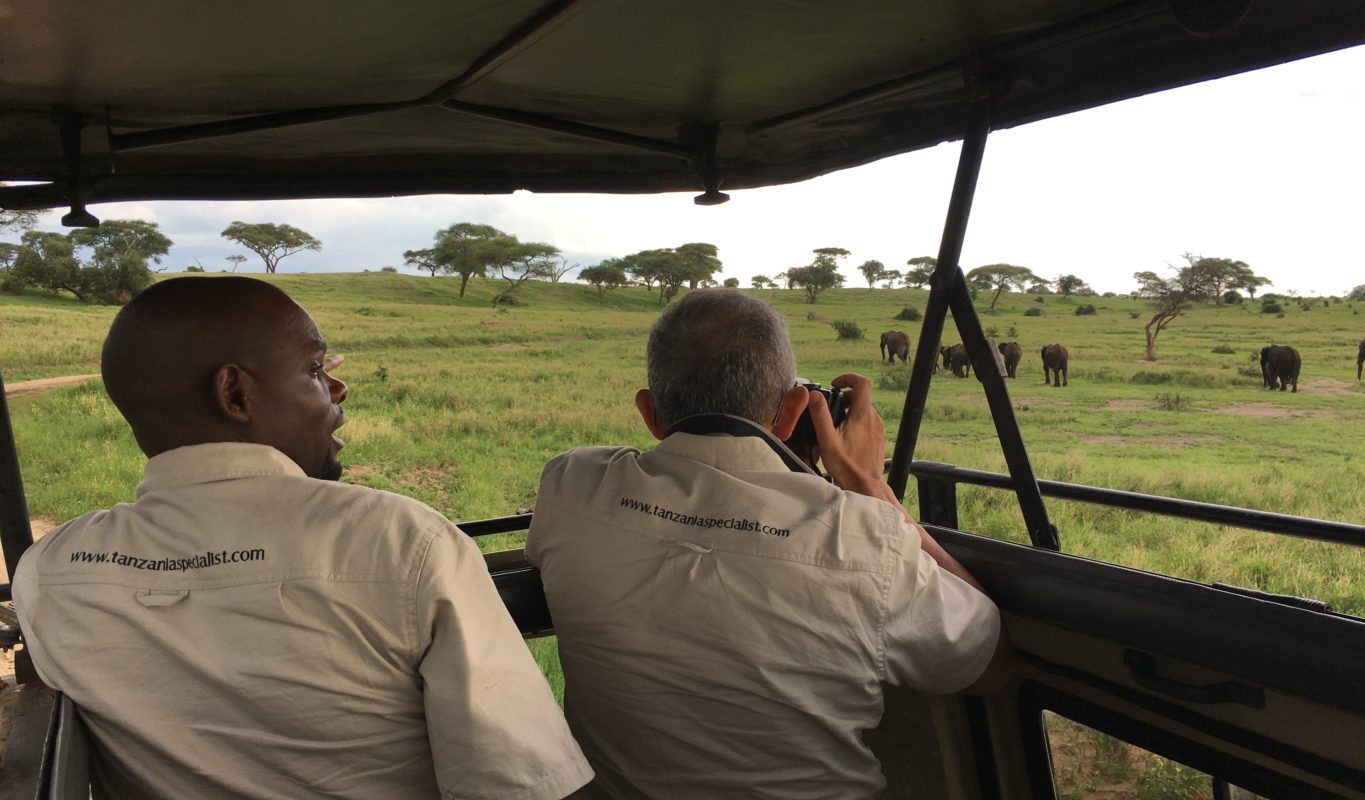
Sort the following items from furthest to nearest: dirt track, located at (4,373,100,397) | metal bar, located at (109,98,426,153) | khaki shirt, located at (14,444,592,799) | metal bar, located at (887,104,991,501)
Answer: dirt track, located at (4,373,100,397), metal bar, located at (109,98,426,153), metal bar, located at (887,104,991,501), khaki shirt, located at (14,444,592,799)

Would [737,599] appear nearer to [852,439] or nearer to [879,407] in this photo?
[852,439]

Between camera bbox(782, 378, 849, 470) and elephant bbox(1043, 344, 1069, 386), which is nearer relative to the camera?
camera bbox(782, 378, 849, 470)

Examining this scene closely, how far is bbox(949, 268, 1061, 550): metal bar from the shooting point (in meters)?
1.63

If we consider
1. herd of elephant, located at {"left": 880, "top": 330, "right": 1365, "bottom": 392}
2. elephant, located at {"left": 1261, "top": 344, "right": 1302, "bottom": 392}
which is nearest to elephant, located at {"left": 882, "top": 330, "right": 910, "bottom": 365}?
herd of elephant, located at {"left": 880, "top": 330, "right": 1365, "bottom": 392}

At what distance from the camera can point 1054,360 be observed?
22797 mm

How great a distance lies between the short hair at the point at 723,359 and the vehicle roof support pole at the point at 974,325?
1.28ft

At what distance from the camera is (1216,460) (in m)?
17.0

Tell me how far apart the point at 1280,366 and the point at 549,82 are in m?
23.5

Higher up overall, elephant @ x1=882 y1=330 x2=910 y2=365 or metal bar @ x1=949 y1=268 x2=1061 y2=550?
metal bar @ x1=949 y1=268 x2=1061 y2=550

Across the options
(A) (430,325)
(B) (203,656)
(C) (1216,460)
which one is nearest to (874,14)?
(B) (203,656)

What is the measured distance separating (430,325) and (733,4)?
2252 centimetres

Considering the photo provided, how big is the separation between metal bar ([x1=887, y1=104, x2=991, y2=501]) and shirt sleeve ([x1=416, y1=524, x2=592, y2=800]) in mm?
942

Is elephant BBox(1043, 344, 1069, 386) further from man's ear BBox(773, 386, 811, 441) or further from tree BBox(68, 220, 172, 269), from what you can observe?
man's ear BBox(773, 386, 811, 441)

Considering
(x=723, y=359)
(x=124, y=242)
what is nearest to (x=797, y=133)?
(x=723, y=359)
